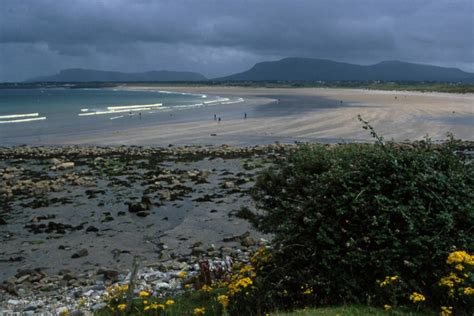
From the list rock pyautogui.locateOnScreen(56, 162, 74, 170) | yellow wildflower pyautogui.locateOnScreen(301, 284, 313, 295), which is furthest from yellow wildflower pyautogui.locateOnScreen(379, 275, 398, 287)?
rock pyautogui.locateOnScreen(56, 162, 74, 170)

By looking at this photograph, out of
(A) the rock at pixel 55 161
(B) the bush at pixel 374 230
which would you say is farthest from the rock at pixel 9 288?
(A) the rock at pixel 55 161

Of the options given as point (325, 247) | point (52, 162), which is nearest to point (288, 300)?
point (325, 247)

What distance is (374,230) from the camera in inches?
230

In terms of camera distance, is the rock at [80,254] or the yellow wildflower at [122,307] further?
the rock at [80,254]

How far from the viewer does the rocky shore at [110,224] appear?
9430 mm

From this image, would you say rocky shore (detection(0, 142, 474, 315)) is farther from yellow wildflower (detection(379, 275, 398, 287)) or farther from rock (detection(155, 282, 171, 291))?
yellow wildflower (detection(379, 275, 398, 287))

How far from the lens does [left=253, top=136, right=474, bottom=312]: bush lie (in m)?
5.72

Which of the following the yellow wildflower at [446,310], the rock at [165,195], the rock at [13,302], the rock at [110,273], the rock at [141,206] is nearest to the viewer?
Answer: the yellow wildflower at [446,310]

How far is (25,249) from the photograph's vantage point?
38.6 ft

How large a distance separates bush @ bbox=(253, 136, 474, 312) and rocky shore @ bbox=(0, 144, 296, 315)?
2267mm

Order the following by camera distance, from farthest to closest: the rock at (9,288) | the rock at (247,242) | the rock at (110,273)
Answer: the rock at (247,242), the rock at (110,273), the rock at (9,288)

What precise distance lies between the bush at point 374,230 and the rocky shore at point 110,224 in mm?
2267

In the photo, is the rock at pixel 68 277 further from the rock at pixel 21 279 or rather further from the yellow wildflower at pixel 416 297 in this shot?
the yellow wildflower at pixel 416 297

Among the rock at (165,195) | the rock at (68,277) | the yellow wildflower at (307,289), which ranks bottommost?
the rock at (68,277)
